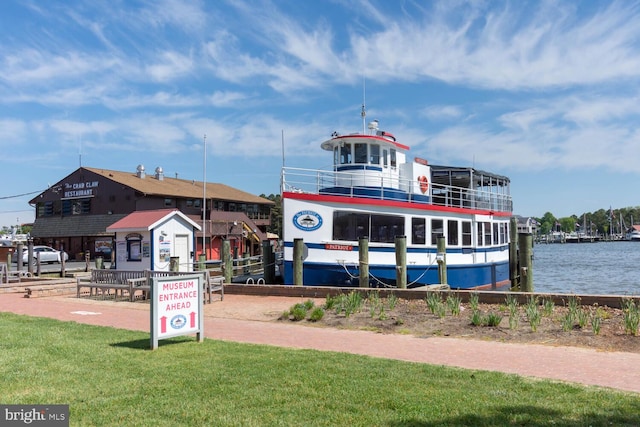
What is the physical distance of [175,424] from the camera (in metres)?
4.83

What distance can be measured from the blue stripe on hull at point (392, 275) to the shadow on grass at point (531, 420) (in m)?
12.9

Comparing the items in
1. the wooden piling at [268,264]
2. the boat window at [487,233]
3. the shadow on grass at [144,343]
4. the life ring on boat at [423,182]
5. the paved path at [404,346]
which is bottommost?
the paved path at [404,346]

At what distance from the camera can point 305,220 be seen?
18.3 metres

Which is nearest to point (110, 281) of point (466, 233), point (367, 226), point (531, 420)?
point (367, 226)

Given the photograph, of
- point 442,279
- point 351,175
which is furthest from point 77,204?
point 442,279

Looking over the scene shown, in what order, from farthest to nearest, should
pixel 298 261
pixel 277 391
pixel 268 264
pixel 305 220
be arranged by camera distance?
pixel 268 264, pixel 305 220, pixel 298 261, pixel 277 391

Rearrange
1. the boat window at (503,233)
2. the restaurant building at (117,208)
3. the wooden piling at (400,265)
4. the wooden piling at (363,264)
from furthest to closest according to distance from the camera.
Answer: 1. the restaurant building at (117,208)
2. the boat window at (503,233)
3. the wooden piling at (363,264)
4. the wooden piling at (400,265)

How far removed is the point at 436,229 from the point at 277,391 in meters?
16.0

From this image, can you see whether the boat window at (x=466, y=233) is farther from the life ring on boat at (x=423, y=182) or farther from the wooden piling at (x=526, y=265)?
the wooden piling at (x=526, y=265)

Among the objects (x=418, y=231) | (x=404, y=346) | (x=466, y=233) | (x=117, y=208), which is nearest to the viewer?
(x=404, y=346)

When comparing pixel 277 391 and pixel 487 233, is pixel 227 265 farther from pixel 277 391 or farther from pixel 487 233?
pixel 277 391

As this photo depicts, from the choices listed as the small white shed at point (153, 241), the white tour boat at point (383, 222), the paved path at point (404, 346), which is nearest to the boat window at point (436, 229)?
the white tour boat at point (383, 222)

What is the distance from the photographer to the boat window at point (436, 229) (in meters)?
20.8

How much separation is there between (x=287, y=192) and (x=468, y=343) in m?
10.2
